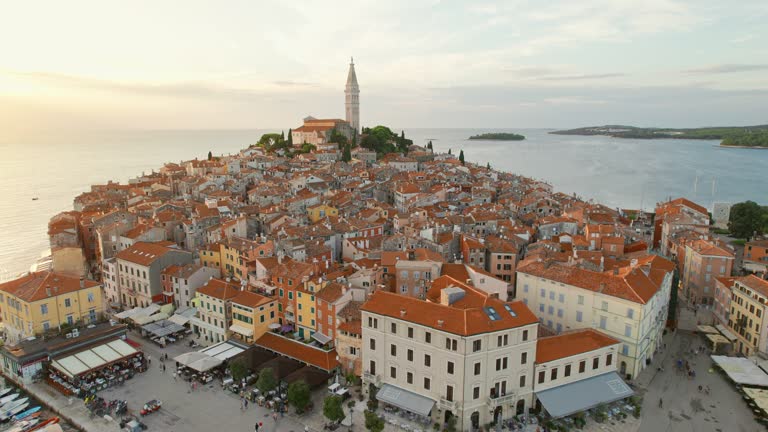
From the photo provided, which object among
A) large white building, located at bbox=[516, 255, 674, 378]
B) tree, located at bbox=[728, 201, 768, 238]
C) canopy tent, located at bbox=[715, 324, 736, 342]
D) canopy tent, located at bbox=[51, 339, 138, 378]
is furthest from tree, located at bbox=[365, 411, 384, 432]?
tree, located at bbox=[728, 201, 768, 238]

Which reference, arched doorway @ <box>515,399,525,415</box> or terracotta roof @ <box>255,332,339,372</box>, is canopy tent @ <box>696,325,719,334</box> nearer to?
arched doorway @ <box>515,399,525,415</box>

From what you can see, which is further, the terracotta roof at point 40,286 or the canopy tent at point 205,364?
the terracotta roof at point 40,286

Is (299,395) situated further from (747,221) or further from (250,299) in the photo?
(747,221)

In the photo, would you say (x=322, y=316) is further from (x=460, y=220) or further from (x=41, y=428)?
(x=460, y=220)

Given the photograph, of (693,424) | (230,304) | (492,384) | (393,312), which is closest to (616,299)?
(693,424)

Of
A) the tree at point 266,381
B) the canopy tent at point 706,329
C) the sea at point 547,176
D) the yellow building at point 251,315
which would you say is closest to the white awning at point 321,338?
the yellow building at point 251,315

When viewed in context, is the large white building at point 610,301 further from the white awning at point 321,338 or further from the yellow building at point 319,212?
the yellow building at point 319,212
